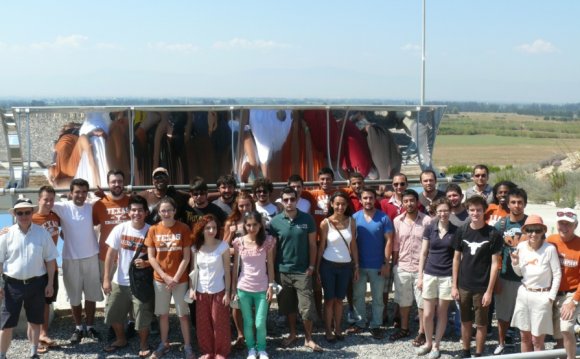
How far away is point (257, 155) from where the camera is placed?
26.2ft

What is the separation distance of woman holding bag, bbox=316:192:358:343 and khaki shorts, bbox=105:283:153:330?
1.82m

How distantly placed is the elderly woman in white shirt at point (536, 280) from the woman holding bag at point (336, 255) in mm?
1697

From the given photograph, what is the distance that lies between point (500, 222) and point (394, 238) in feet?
3.70

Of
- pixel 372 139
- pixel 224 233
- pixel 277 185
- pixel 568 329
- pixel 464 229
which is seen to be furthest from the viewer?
pixel 372 139

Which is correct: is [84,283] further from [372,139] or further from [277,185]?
[372,139]

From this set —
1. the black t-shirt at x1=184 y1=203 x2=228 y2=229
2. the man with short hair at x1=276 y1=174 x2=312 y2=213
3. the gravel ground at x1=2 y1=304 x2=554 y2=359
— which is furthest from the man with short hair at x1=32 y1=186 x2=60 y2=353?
the man with short hair at x1=276 y1=174 x2=312 y2=213

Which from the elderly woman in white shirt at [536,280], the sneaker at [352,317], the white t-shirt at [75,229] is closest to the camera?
the elderly woman in white shirt at [536,280]

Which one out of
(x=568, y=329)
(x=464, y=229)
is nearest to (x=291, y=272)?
(x=464, y=229)

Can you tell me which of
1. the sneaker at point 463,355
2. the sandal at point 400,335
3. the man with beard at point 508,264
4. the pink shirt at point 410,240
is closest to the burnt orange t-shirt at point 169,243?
the pink shirt at point 410,240

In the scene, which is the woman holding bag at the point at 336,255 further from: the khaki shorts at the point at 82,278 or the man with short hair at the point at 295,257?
the khaki shorts at the point at 82,278

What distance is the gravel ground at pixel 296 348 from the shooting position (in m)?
6.39

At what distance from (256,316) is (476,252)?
221 centimetres

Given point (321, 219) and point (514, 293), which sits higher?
point (321, 219)

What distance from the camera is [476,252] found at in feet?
19.6
